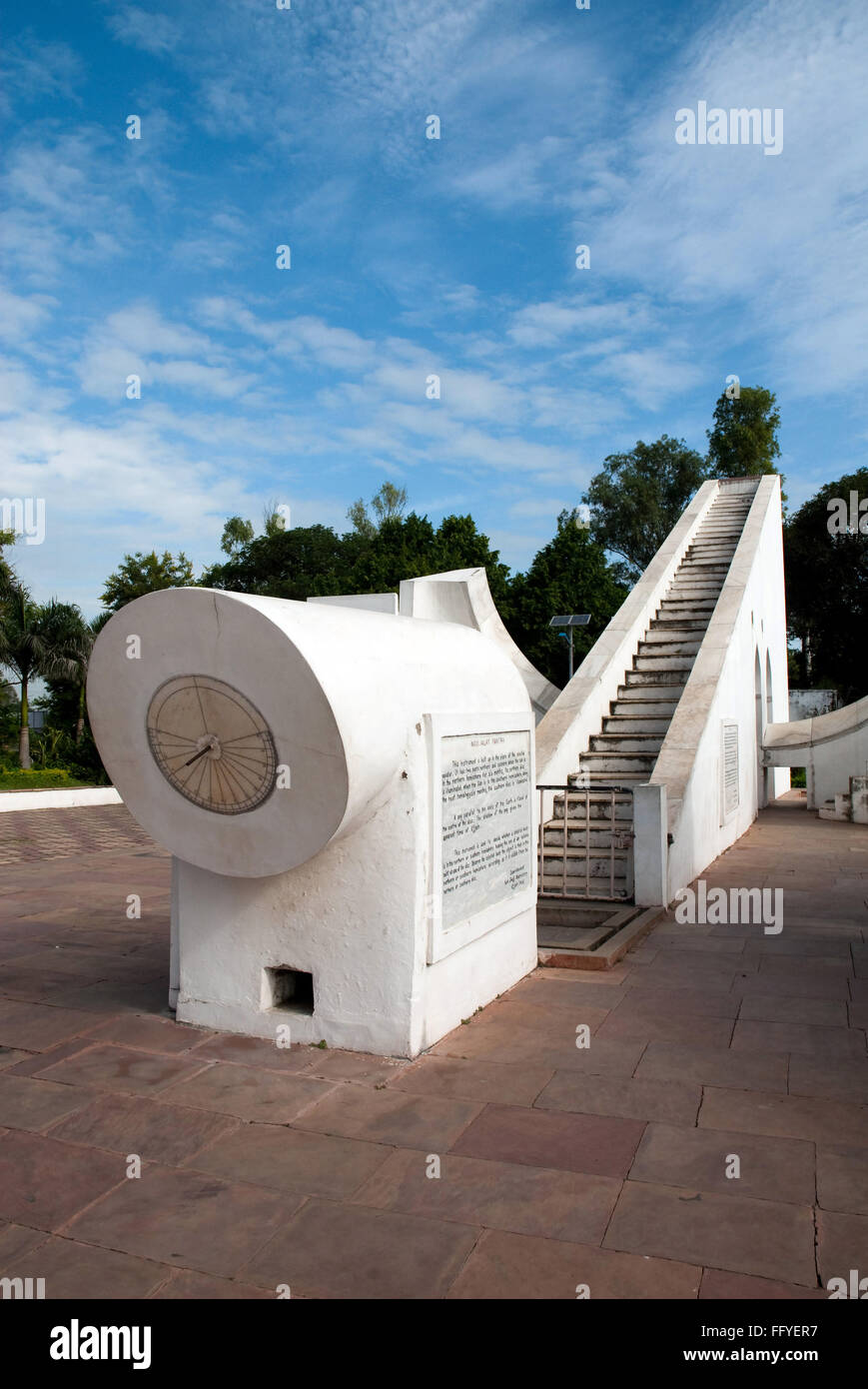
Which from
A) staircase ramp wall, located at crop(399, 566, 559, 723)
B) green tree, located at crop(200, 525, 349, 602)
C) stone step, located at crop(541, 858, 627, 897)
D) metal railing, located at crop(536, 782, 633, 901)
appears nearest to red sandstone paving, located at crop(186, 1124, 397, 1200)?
staircase ramp wall, located at crop(399, 566, 559, 723)

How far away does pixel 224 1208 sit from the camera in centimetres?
311

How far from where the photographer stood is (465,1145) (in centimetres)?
354

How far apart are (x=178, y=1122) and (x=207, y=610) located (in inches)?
79.3

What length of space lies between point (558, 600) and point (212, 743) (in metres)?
18.0

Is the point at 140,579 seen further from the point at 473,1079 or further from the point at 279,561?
the point at 473,1079

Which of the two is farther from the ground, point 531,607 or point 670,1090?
point 531,607

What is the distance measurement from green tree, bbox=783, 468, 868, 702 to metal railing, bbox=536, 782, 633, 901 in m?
27.1

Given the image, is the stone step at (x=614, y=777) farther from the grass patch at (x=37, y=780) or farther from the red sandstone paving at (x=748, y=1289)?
the grass patch at (x=37, y=780)

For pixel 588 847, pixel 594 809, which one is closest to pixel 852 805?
pixel 594 809

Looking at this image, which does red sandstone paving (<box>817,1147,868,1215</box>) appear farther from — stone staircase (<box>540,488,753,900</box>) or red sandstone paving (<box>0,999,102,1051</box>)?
stone staircase (<box>540,488,753,900</box>)

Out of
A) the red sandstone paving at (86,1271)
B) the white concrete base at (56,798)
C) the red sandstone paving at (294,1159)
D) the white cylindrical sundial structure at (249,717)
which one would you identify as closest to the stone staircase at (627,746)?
the white cylindrical sundial structure at (249,717)

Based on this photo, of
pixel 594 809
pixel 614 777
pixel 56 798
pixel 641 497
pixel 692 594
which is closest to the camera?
pixel 594 809

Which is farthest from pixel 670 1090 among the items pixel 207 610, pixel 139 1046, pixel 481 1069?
pixel 207 610
